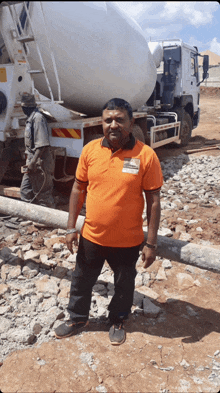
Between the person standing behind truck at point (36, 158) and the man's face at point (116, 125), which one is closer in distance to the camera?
the man's face at point (116, 125)

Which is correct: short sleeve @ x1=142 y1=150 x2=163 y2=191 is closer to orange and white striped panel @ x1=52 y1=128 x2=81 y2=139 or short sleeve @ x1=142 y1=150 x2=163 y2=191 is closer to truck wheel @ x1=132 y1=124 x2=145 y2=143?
orange and white striped panel @ x1=52 y1=128 x2=81 y2=139

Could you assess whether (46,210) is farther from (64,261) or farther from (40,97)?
(40,97)

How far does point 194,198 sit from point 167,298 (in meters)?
3.11

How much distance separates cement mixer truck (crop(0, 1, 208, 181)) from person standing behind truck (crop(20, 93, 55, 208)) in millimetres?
329

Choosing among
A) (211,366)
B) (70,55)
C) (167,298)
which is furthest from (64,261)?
(70,55)

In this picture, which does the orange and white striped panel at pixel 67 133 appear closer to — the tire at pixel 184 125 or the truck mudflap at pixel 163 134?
the truck mudflap at pixel 163 134

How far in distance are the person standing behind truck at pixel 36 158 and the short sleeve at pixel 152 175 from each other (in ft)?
7.67

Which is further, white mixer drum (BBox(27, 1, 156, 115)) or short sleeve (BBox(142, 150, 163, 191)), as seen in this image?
white mixer drum (BBox(27, 1, 156, 115))

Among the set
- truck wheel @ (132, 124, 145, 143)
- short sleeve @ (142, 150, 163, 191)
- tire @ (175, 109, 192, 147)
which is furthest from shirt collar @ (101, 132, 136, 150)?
tire @ (175, 109, 192, 147)

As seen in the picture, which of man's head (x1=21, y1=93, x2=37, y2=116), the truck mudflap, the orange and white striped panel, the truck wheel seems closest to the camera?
man's head (x1=21, y1=93, x2=37, y2=116)

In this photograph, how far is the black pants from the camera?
2.23 m

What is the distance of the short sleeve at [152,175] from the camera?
1993mm

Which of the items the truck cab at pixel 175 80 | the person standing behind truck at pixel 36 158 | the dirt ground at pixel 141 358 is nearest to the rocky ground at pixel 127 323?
the dirt ground at pixel 141 358

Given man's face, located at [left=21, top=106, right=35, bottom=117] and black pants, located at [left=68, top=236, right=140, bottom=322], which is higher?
man's face, located at [left=21, top=106, right=35, bottom=117]
